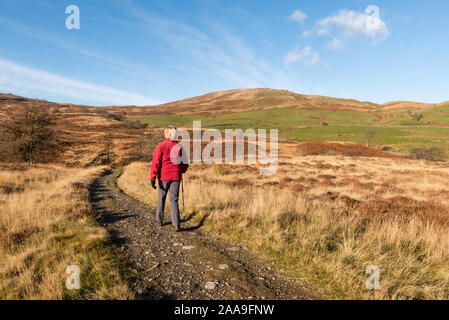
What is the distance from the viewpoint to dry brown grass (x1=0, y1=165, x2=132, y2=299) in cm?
321

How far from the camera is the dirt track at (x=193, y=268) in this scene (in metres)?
3.51

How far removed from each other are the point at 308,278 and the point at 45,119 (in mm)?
32860

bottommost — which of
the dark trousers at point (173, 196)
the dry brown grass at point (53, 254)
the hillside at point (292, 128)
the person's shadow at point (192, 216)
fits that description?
the person's shadow at point (192, 216)

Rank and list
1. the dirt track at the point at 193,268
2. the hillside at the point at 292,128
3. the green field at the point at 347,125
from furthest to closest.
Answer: the green field at the point at 347,125
the hillside at the point at 292,128
the dirt track at the point at 193,268

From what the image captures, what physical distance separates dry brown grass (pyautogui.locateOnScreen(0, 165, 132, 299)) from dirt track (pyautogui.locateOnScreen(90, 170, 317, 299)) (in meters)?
0.40

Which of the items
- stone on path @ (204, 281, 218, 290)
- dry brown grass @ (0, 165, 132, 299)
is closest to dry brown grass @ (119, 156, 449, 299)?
stone on path @ (204, 281, 218, 290)

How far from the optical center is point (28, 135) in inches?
1009

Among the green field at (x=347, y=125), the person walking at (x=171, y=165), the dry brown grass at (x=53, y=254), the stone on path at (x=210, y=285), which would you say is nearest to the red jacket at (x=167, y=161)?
the person walking at (x=171, y=165)

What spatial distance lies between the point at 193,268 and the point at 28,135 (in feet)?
101

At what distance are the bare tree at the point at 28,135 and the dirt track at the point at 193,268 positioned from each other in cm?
2715

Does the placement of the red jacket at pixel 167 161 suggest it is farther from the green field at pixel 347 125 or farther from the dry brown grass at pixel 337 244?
the green field at pixel 347 125
